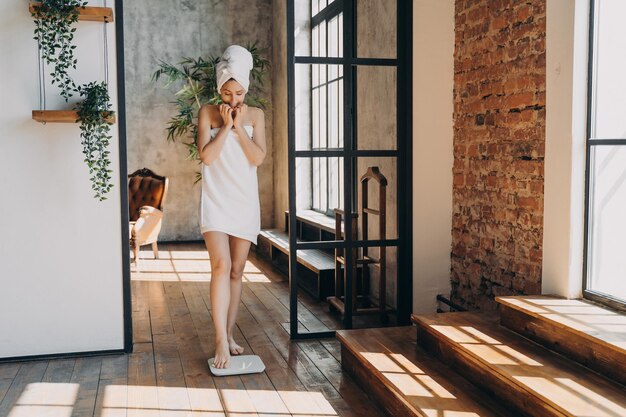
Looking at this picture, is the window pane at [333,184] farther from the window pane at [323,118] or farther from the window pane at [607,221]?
the window pane at [607,221]

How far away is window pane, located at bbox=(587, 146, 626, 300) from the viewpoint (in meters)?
3.40

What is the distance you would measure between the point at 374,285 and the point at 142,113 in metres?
5.46

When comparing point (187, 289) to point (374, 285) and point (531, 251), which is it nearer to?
point (374, 285)

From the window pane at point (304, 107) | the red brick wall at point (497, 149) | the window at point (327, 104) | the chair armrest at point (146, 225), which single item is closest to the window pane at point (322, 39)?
the window at point (327, 104)

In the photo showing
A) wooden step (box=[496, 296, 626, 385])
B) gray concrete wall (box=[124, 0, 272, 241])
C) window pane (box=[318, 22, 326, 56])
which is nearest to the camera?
wooden step (box=[496, 296, 626, 385])

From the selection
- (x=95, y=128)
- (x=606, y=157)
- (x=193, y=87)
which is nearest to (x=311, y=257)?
(x=95, y=128)

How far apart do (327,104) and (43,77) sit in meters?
3.80

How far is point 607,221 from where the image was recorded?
3514mm

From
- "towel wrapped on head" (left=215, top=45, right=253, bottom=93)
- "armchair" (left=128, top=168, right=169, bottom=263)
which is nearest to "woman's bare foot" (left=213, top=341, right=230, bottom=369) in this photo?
"towel wrapped on head" (left=215, top=45, right=253, bottom=93)

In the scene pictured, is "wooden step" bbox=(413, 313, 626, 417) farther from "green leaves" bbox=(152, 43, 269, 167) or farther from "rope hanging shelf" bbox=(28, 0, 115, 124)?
"green leaves" bbox=(152, 43, 269, 167)

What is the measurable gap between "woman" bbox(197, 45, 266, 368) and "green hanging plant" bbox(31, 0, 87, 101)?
0.82 m

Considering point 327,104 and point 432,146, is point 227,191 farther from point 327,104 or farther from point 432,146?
point 327,104

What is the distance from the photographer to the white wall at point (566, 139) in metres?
3.58

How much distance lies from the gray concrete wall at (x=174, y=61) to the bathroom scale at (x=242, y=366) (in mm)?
5969
